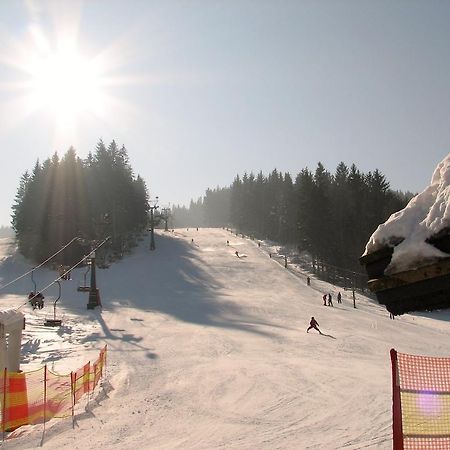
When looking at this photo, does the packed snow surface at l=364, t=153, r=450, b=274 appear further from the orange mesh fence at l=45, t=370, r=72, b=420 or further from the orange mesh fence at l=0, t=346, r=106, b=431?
the orange mesh fence at l=45, t=370, r=72, b=420

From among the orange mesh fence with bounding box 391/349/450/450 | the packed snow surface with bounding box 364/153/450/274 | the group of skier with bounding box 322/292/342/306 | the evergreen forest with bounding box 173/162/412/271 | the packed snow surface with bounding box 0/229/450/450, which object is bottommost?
the packed snow surface with bounding box 0/229/450/450

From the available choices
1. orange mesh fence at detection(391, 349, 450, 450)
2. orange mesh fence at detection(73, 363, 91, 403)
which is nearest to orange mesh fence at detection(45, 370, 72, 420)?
orange mesh fence at detection(73, 363, 91, 403)

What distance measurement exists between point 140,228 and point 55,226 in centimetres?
2035

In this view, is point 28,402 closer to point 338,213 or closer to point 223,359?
point 223,359

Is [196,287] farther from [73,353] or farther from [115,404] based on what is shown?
[115,404]

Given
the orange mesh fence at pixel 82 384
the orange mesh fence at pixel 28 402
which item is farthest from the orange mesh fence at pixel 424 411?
the orange mesh fence at pixel 82 384

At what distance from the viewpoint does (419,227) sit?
133 inches

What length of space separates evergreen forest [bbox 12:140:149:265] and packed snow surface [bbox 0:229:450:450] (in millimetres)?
12030

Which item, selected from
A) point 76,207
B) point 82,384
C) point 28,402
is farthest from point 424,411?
point 76,207

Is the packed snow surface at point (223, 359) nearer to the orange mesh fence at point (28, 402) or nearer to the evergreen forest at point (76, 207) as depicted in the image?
the orange mesh fence at point (28, 402)

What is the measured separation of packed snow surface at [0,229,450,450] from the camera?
10391 millimetres

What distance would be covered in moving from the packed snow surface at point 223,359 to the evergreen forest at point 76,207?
12.0 metres

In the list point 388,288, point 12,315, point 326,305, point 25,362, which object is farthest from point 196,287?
point 388,288

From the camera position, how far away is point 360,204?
70.8m
